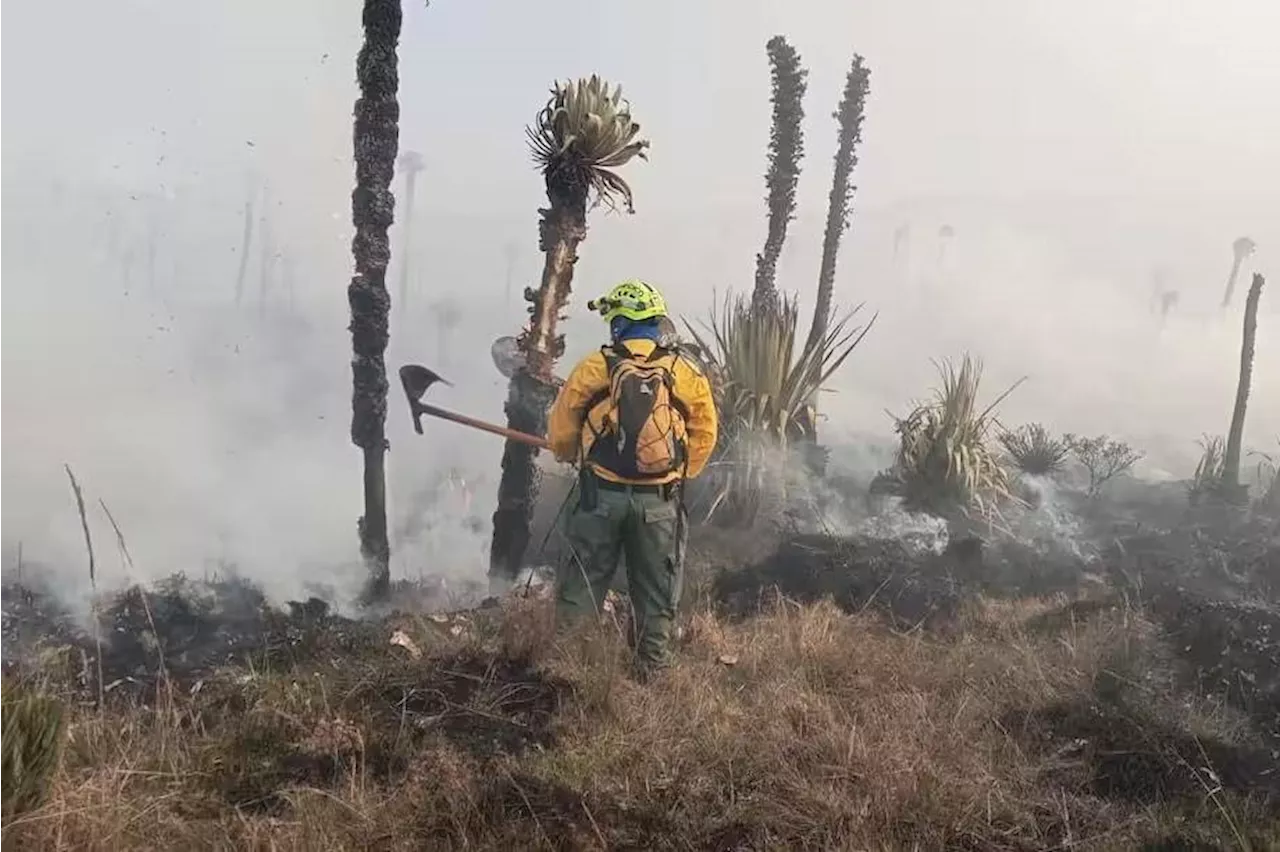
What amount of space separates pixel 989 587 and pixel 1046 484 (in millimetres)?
5545

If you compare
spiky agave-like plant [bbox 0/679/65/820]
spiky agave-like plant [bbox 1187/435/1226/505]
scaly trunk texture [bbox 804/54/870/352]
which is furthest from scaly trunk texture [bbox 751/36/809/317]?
spiky agave-like plant [bbox 0/679/65/820]

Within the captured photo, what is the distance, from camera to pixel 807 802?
10.3ft

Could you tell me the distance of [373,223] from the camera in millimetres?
7293

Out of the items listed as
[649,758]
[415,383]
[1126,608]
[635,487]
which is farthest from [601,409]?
[1126,608]

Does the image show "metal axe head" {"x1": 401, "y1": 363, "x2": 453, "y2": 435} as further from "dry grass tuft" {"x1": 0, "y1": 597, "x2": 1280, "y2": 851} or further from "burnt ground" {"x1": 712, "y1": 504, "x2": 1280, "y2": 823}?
"burnt ground" {"x1": 712, "y1": 504, "x2": 1280, "y2": 823}

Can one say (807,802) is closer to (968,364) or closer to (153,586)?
(153,586)

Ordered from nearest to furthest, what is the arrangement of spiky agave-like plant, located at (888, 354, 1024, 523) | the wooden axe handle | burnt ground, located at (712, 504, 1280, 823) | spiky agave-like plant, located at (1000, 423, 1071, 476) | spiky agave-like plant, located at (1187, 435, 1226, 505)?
burnt ground, located at (712, 504, 1280, 823) < the wooden axe handle < spiky agave-like plant, located at (888, 354, 1024, 523) < spiky agave-like plant, located at (1000, 423, 1071, 476) < spiky agave-like plant, located at (1187, 435, 1226, 505)

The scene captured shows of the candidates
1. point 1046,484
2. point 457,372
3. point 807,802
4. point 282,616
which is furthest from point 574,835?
point 457,372

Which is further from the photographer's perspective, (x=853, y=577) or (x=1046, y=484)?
(x=1046, y=484)

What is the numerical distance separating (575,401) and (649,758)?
1846 millimetres

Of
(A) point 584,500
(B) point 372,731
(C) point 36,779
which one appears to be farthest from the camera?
(A) point 584,500

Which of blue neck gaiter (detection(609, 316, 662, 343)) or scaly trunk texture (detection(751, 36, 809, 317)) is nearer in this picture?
blue neck gaiter (detection(609, 316, 662, 343))

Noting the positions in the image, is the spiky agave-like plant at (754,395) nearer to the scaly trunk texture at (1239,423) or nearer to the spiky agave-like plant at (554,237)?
the spiky agave-like plant at (554,237)

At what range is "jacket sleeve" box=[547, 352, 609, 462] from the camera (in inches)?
186
